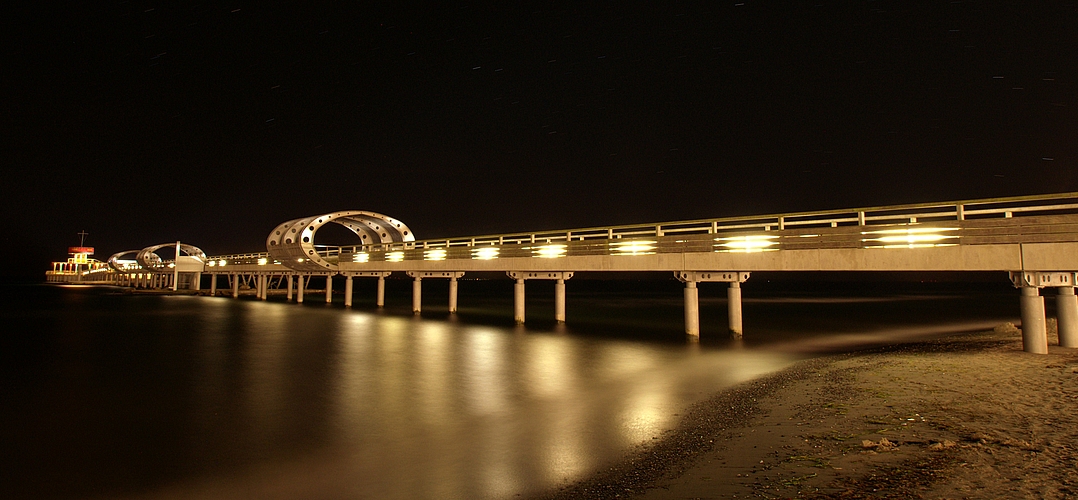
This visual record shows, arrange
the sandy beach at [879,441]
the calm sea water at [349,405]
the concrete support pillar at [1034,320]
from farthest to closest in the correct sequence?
the concrete support pillar at [1034,320]
the calm sea water at [349,405]
the sandy beach at [879,441]

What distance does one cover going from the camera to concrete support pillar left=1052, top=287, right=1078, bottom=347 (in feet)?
45.4

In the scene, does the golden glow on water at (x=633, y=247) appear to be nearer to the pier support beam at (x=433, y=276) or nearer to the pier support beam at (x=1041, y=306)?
the pier support beam at (x=1041, y=306)

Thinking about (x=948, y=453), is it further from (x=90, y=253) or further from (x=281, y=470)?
(x=90, y=253)

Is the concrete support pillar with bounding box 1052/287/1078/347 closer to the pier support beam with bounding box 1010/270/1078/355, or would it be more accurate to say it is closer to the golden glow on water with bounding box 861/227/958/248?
the pier support beam with bounding box 1010/270/1078/355

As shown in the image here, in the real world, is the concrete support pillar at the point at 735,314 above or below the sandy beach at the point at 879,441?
above

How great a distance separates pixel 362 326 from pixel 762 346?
2202cm

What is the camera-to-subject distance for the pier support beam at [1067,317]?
1383cm

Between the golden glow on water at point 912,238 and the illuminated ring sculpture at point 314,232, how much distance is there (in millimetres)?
31893

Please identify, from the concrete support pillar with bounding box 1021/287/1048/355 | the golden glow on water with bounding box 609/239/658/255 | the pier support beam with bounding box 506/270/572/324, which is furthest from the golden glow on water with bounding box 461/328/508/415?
the concrete support pillar with bounding box 1021/287/1048/355

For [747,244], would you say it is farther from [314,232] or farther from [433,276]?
[314,232]

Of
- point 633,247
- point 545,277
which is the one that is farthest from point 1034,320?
point 545,277

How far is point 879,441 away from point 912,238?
9633 mm

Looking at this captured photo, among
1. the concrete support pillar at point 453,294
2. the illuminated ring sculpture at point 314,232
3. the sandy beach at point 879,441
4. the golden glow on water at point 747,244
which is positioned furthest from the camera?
the illuminated ring sculpture at point 314,232

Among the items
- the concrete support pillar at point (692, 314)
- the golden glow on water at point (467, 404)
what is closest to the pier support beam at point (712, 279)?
the concrete support pillar at point (692, 314)
